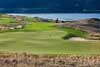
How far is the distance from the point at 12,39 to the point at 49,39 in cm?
259

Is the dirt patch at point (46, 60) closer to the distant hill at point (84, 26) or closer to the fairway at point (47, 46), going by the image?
the fairway at point (47, 46)

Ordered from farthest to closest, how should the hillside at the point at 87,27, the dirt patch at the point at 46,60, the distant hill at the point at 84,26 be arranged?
the distant hill at the point at 84,26
the hillside at the point at 87,27
the dirt patch at the point at 46,60

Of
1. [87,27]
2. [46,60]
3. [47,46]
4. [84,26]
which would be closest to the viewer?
[46,60]

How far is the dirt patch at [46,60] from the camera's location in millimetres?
19969

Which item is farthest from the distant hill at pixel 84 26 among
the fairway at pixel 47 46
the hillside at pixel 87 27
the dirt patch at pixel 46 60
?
the dirt patch at pixel 46 60

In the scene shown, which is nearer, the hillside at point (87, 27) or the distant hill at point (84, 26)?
the hillside at point (87, 27)

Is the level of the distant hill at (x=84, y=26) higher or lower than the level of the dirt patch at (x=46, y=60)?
lower

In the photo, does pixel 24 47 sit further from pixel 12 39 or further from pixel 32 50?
pixel 12 39

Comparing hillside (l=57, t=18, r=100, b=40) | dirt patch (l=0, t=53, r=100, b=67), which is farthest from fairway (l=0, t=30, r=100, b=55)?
hillside (l=57, t=18, r=100, b=40)

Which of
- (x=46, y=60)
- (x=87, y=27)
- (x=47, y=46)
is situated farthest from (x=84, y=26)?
(x=46, y=60)

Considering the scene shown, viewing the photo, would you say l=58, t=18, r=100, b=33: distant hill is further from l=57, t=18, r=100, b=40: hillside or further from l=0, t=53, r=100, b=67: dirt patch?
l=0, t=53, r=100, b=67: dirt patch

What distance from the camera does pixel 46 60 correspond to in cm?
2103

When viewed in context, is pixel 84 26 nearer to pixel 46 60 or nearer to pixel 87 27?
pixel 87 27

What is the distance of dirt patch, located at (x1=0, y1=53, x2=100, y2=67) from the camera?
20.0m
